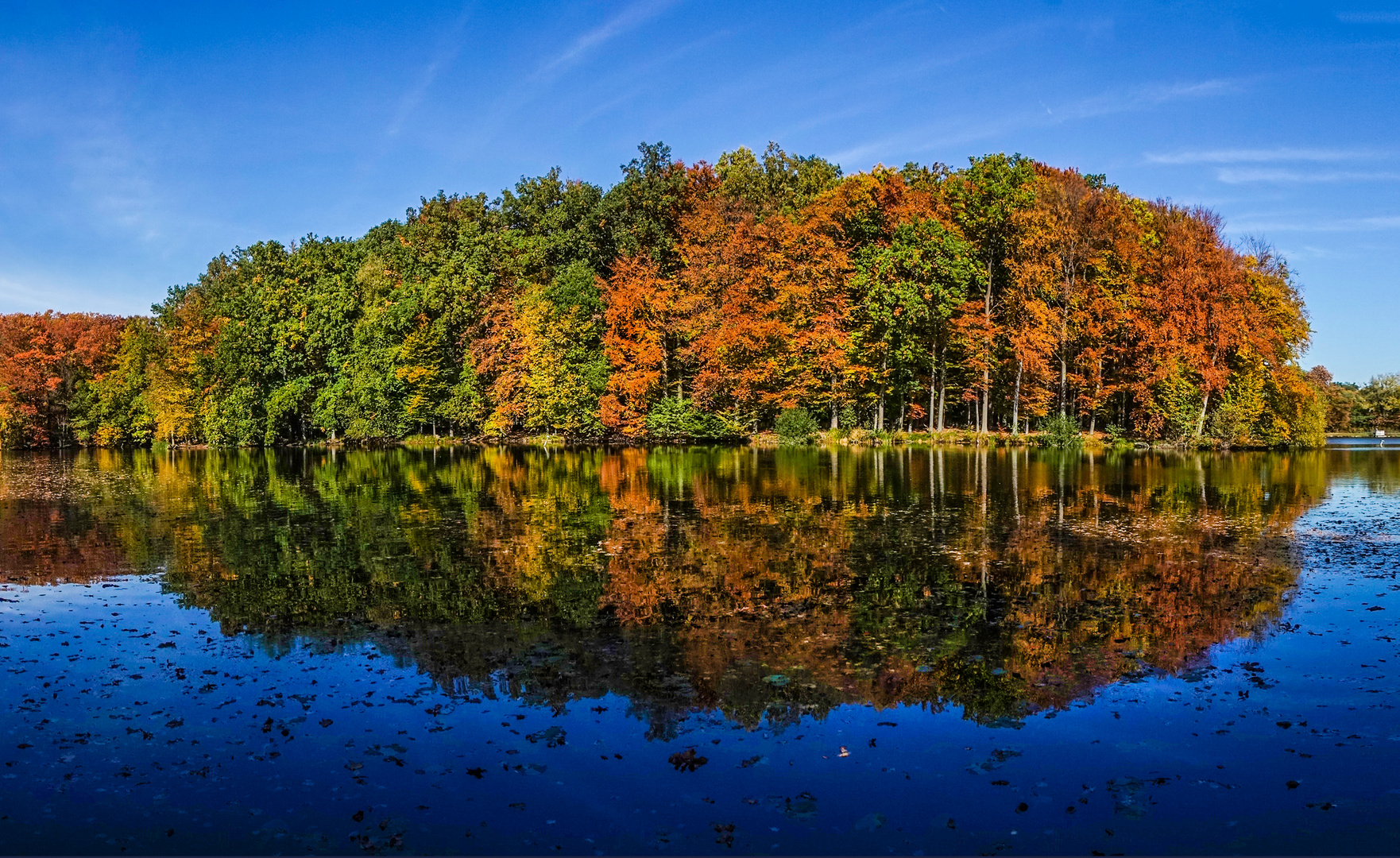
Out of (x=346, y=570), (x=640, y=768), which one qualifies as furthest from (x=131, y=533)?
(x=640, y=768)

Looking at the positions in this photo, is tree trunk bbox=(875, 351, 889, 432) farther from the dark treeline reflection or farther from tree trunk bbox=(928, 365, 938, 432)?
the dark treeline reflection

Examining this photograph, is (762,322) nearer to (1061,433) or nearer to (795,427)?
(795,427)

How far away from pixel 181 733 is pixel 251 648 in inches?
111

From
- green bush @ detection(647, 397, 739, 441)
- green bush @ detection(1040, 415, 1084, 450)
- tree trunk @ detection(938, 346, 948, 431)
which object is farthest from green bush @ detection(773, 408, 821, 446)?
green bush @ detection(1040, 415, 1084, 450)

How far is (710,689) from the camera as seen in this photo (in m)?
8.84

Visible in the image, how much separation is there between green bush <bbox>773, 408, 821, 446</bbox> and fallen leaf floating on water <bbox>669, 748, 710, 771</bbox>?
47.7m

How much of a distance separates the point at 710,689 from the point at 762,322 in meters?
46.7

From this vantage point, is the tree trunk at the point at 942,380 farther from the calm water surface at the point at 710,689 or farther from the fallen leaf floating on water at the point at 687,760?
the fallen leaf floating on water at the point at 687,760

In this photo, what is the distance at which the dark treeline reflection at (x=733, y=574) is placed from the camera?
9.37 m

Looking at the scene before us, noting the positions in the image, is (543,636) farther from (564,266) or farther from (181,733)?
(564,266)

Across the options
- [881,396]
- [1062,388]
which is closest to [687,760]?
[881,396]

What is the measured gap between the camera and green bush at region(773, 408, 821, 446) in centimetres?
5488

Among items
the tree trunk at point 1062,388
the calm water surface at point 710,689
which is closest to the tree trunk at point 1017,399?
the tree trunk at point 1062,388

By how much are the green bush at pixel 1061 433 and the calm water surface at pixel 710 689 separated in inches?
1202
